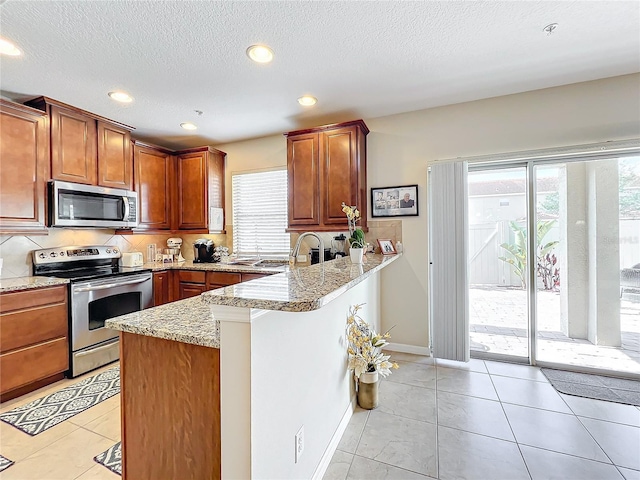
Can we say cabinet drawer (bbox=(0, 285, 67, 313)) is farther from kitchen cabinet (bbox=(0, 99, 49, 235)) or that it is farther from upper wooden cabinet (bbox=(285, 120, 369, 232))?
upper wooden cabinet (bbox=(285, 120, 369, 232))

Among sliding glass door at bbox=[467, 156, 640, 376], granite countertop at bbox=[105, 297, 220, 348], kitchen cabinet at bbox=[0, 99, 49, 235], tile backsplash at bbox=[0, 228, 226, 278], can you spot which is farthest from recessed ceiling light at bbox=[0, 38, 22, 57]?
sliding glass door at bbox=[467, 156, 640, 376]

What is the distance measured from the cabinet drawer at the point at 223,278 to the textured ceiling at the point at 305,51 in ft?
5.81

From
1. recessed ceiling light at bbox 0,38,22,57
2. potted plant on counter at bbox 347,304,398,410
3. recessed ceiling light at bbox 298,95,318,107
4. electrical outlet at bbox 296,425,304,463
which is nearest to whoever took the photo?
electrical outlet at bbox 296,425,304,463

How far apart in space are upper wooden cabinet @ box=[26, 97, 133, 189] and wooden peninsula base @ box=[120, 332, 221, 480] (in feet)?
8.23

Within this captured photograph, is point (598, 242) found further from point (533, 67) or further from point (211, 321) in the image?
point (211, 321)

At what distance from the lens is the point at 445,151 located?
301cm

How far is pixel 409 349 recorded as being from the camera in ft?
10.3

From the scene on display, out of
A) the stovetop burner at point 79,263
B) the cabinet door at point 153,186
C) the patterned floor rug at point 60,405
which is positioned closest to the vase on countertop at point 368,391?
the patterned floor rug at point 60,405

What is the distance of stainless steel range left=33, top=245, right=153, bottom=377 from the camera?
2.62 m

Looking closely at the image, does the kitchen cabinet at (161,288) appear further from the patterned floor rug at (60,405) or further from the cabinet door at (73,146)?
the cabinet door at (73,146)

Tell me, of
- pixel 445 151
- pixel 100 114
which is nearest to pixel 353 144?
pixel 445 151

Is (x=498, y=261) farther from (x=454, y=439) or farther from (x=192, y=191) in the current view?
(x=192, y=191)

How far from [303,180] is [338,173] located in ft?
1.36

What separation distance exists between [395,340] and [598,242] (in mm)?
2115
